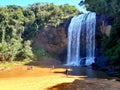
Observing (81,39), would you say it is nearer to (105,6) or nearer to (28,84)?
(105,6)

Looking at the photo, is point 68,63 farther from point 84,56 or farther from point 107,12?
point 107,12

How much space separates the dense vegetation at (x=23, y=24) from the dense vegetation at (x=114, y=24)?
24.9 feet

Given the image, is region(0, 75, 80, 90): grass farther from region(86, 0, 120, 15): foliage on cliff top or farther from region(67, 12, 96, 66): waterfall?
region(86, 0, 120, 15): foliage on cliff top

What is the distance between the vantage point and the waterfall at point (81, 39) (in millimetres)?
45656

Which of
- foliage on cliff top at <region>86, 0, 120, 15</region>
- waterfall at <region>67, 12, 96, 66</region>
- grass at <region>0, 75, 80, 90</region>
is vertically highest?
foliage on cliff top at <region>86, 0, 120, 15</region>

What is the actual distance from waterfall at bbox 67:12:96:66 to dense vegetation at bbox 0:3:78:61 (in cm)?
470

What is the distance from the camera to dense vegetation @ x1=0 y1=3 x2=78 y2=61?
160ft

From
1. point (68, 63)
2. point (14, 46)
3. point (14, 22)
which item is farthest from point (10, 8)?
point (68, 63)

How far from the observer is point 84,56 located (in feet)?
153

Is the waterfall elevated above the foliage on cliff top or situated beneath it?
situated beneath

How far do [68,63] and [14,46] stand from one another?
10.4m

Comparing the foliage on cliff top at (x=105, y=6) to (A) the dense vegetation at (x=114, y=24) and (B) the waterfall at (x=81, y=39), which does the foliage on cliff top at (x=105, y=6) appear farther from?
(B) the waterfall at (x=81, y=39)

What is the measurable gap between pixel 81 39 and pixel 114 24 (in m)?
9.86

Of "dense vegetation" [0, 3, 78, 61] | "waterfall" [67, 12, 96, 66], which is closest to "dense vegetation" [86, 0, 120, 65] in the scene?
"waterfall" [67, 12, 96, 66]
